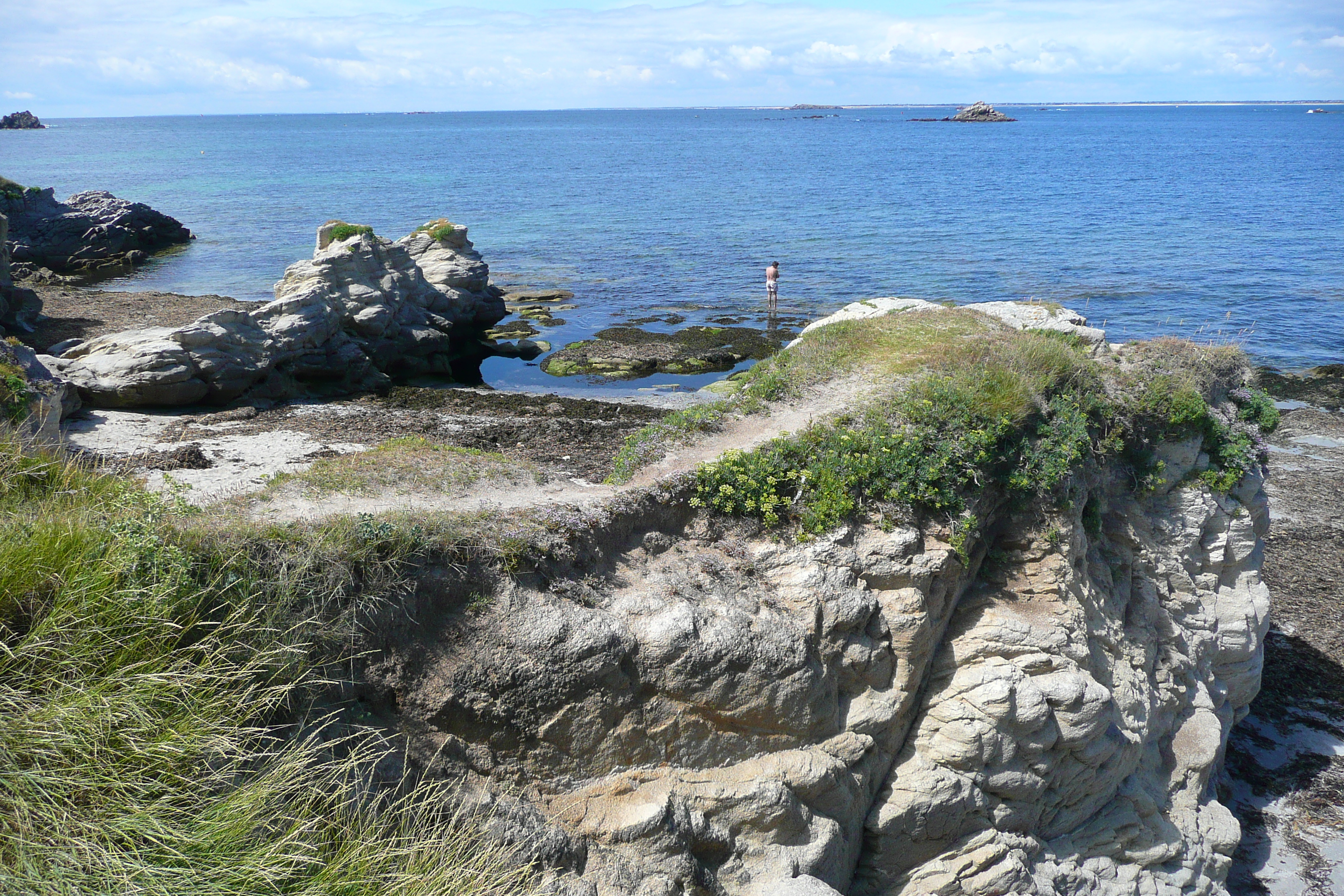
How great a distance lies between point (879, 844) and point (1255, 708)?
11.1 m

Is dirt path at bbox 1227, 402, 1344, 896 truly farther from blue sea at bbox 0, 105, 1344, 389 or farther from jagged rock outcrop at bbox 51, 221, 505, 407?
jagged rock outcrop at bbox 51, 221, 505, 407

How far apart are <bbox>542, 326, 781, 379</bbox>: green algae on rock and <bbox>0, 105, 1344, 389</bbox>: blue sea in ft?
4.39

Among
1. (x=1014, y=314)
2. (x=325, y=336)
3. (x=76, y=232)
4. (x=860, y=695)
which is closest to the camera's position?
(x=860, y=695)

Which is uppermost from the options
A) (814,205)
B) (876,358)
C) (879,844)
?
(814,205)

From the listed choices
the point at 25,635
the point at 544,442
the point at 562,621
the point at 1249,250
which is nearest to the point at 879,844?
the point at 562,621

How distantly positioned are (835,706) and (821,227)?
5515cm

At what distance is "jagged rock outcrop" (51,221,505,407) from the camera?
68.3 ft

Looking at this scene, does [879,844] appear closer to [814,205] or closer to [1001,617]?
[1001,617]

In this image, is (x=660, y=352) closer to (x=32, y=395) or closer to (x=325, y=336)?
(x=325, y=336)

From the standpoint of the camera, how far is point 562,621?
30.6 ft

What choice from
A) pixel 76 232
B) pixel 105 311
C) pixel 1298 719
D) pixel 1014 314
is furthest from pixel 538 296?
pixel 1298 719

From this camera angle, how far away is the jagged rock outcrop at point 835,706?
29.7ft

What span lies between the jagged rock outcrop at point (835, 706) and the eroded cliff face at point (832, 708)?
0.03m

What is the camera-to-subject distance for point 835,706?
1061 cm
